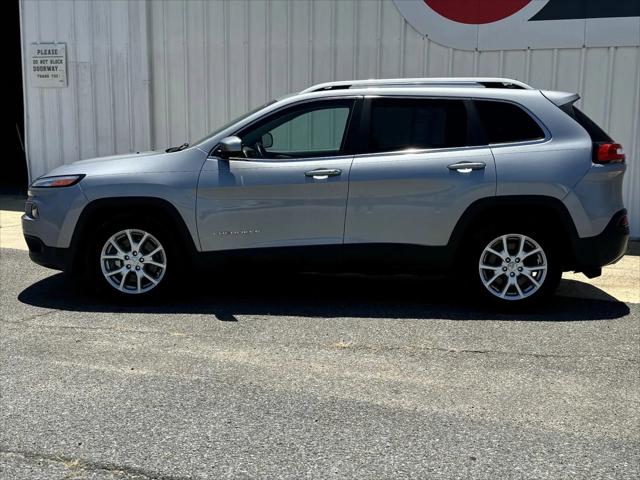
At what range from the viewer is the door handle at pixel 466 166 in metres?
5.92

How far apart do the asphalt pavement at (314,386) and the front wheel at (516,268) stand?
200mm

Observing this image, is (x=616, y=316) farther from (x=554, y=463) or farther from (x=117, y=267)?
(x=117, y=267)

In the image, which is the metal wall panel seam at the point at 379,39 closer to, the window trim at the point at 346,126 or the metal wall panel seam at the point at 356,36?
the metal wall panel seam at the point at 356,36

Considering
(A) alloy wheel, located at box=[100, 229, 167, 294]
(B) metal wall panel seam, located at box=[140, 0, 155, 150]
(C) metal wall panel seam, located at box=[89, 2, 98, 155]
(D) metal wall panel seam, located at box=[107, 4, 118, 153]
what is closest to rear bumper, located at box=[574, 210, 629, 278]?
(A) alloy wheel, located at box=[100, 229, 167, 294]

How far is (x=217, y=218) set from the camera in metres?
6.06

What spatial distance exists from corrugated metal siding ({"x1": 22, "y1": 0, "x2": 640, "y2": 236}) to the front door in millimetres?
4468

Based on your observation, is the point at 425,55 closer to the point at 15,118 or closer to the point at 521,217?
the point at 521,217

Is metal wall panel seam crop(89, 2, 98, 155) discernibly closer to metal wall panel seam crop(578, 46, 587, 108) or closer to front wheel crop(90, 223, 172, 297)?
front wheel crop(90, 223, 172, 297)

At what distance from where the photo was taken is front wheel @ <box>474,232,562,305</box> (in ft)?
19.7

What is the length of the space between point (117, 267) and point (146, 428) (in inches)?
105

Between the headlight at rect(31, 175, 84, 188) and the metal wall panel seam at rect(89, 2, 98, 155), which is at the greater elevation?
the metal wall panel seam at rect(89, 2, 98, 155)

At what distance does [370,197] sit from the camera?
5977 mm

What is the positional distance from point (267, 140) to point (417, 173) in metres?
1.32

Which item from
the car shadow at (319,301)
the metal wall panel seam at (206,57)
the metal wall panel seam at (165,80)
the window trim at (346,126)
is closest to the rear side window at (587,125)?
the car shadow at (319,301)
